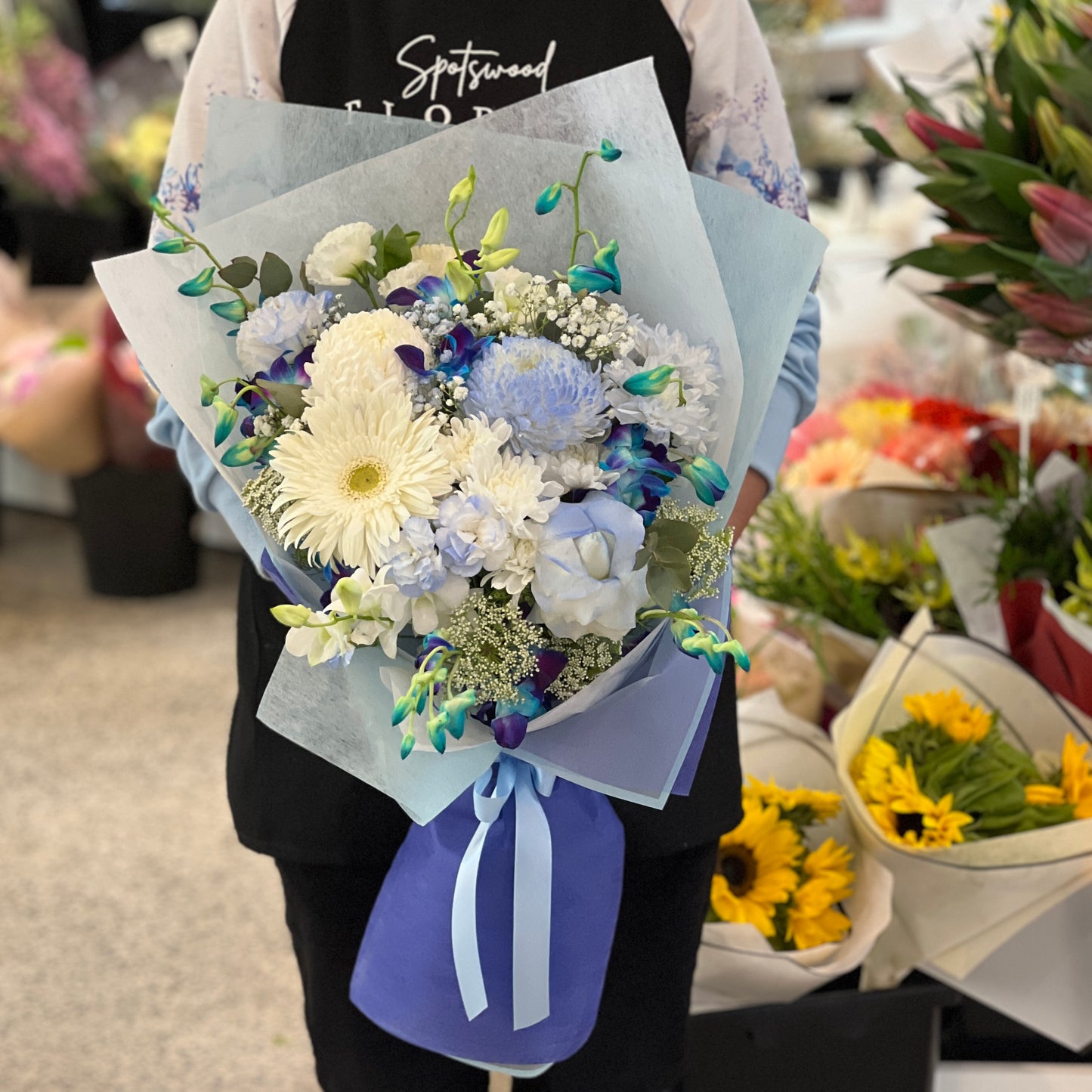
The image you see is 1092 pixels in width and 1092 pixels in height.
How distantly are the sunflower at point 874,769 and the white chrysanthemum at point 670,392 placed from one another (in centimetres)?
70

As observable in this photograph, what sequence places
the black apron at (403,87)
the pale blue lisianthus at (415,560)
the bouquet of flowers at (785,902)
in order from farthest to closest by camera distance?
the bouquet of flowers at (785,902), the black apron at (403,87), the pale blue lisianthus at (415,560)

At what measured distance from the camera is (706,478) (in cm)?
71

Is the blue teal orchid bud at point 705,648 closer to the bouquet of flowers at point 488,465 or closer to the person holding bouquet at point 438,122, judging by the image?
the bouquet of flowers at point 488,465

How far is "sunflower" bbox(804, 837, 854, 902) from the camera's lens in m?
1.30

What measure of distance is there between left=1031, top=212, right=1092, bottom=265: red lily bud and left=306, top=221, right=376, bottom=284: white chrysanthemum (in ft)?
2.74

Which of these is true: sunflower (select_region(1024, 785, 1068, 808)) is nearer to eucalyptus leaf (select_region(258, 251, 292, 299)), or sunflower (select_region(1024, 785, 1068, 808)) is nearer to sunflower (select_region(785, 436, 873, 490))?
sunflower (select_region(785, 436, 873, 490))

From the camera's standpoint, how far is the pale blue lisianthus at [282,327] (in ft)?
2.35

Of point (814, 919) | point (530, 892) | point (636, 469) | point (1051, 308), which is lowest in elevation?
point (814, 919)

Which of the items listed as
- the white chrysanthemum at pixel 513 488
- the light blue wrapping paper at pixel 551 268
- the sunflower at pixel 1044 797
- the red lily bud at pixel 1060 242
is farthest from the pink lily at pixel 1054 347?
the white chrysanthemum at pixel 513 488

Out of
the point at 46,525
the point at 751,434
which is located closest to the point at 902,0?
the point at 46,525

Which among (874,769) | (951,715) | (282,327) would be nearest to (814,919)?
(874,769)

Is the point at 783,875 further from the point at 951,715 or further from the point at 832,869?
the point at 951,715

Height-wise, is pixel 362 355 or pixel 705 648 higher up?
pixel 362 355

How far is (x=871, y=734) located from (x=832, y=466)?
1.68ft
